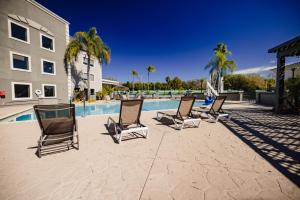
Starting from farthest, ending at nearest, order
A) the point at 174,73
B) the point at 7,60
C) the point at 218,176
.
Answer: the point at 174,73 < the point at 7,60 < the point at 218,176

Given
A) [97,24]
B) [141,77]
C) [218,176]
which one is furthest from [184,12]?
[141,77]

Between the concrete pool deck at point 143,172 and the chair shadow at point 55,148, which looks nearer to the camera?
the concrete pool deck at point 143,172

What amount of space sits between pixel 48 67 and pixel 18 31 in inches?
162

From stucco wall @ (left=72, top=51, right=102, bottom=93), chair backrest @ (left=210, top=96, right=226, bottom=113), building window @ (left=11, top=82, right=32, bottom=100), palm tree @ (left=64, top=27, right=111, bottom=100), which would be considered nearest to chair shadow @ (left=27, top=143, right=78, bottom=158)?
chair backrest @ (left=210, top=96, right=226, bottom=113)

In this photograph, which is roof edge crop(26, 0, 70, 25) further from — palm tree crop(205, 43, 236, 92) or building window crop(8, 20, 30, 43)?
palm tree crop(205, 43, 236, 92)

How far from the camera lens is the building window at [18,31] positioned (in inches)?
509

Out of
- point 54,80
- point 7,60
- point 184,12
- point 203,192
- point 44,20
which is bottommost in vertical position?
point 203,192

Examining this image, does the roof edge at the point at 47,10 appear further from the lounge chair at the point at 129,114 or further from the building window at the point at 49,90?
the lounge chair at the point at 129,114

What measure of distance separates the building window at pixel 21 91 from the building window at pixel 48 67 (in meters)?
2.32

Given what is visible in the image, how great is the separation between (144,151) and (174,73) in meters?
61.0

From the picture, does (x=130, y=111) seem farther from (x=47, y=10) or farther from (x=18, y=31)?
(x=47, y=10)

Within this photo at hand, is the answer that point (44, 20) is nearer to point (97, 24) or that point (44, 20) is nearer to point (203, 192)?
point (97, 24)

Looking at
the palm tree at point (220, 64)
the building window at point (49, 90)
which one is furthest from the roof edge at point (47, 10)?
the palm tree at point (220, 64)

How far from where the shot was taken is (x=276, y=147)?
3711 millimetres
